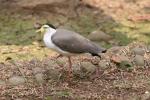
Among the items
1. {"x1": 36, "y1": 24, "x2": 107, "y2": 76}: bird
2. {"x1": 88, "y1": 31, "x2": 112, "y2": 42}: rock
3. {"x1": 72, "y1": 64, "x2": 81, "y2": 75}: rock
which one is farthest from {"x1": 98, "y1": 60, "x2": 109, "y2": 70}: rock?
{"x1": 88, "y1": 31, "x2": 112, "y2": 42}: rock

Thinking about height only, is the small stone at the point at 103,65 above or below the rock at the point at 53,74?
above

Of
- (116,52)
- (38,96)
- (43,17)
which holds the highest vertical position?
(43,17)

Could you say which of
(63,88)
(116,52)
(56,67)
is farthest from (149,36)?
(63,88)

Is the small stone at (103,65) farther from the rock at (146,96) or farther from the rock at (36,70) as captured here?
the rock at (146,96)

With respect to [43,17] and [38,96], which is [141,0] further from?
[38,96]

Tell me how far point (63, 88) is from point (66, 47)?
1.46 feet

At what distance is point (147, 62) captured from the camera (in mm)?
6488

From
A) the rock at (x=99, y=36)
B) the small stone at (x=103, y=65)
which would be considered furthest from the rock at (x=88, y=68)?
the rock at (x=99, y=36)

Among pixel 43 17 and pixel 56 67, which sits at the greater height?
pixel 43 17

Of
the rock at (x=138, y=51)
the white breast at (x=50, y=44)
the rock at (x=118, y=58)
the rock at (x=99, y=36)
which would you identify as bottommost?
the rock at (x=118, y=58)

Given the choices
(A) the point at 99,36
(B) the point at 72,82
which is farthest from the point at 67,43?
(A) the point at 99,36

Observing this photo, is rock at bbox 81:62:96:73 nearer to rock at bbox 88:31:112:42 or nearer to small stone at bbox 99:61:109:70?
small stone at bbox 99:61:109:70

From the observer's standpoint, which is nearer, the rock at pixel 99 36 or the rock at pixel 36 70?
the rock at pixel 36 70

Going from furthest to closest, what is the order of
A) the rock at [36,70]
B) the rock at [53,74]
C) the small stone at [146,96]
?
the rock at [36,70], the rock at [53,74], the small stone at [146,96]
